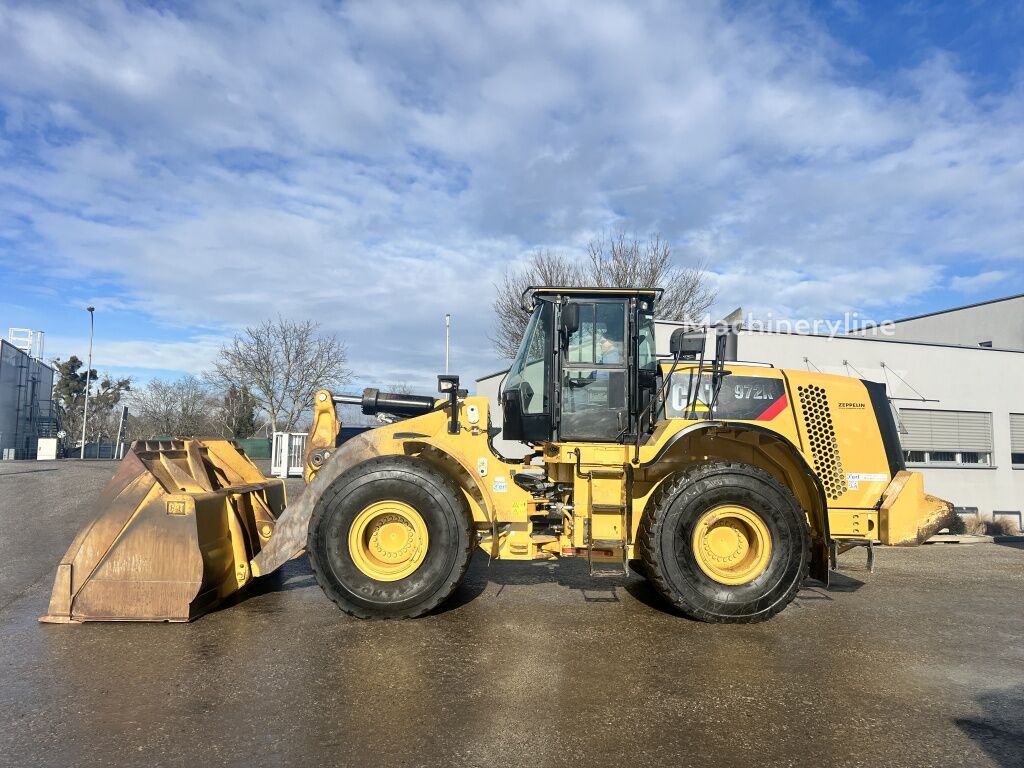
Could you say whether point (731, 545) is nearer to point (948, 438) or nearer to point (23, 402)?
point (948, 438)

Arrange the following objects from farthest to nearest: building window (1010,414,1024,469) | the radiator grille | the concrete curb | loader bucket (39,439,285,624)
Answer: building window (1010,414,1024,469) < the concrete curb < the radiator grille < loader bucket (39,439,285,624)

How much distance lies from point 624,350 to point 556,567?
312 cm

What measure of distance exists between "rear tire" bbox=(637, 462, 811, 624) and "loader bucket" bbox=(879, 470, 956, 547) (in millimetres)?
792

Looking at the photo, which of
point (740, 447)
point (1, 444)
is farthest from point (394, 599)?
point (1, 444)

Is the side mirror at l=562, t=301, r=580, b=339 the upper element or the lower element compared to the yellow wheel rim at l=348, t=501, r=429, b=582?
upper

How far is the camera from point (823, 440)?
19.5ft

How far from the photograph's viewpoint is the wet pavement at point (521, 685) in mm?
3293

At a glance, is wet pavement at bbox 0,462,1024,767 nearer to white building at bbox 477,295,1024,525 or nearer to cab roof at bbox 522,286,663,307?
cab roof at bbox 522,286,663,307

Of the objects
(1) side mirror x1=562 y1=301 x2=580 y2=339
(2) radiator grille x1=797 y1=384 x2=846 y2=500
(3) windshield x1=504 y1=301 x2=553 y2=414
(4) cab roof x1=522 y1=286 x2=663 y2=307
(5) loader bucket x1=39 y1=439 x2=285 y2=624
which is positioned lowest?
(5) loader bucket x1=39 y1=439 x2=285 y2=624

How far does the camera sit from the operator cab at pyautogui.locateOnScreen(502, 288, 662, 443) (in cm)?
610

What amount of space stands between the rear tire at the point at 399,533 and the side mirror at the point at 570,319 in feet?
5.48

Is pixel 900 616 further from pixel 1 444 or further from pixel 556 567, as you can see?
pixel 1 444

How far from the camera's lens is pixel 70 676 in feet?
13.7

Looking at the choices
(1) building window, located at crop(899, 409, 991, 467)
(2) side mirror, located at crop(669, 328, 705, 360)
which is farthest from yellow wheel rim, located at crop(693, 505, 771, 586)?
(1) building window, located at crop(899, 409, 991, 467)
